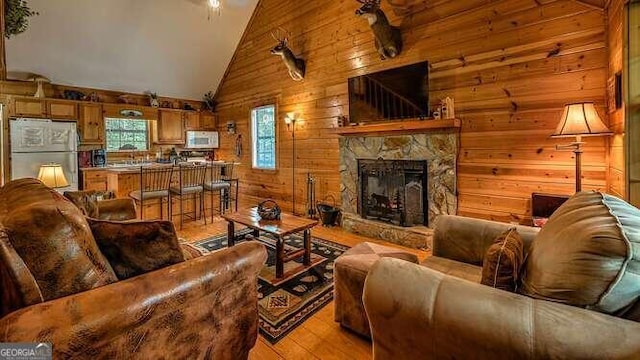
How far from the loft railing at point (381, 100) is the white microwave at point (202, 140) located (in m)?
4.42

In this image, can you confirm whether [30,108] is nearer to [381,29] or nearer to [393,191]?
[381,29]

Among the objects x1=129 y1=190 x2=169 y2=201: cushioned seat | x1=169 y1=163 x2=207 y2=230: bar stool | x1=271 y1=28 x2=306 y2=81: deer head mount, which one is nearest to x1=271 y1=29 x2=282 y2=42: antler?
x1=271 y1=28 x2=306 y2=81: deer head mount

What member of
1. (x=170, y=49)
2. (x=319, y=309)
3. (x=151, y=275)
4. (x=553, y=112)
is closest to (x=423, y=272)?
(x=151, y=275)

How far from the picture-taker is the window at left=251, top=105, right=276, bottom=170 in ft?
20.3

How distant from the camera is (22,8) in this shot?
144 inches

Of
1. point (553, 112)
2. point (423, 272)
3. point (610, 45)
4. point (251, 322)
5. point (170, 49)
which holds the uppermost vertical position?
point (170, 49)

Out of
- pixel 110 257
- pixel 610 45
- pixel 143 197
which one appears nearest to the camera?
pixel 110 257

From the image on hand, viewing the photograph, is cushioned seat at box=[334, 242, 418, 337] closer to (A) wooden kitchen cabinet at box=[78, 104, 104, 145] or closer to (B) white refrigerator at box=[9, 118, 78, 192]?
(B) white refrigerator at box=[9, 118, 78, 192]

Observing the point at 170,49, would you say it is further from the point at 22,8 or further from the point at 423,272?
the point at 423,272

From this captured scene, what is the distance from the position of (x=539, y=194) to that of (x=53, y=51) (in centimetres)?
749

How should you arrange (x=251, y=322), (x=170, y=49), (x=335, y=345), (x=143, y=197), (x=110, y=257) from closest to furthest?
(x=110, y=257), (x=251, y=322), (x=335, y=345), (x=143, y=197), (x=170, y=49)

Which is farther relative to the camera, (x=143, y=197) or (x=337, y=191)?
(x=337, y=191)

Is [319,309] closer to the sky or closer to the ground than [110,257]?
closer to the ground
